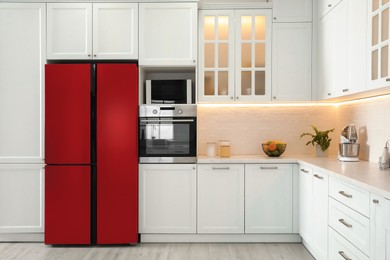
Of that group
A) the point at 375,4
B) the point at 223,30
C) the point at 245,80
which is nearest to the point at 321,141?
the point at 245,80

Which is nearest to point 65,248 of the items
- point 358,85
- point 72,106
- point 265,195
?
point 72,106

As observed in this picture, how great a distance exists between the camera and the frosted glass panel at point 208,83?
4.02 metres

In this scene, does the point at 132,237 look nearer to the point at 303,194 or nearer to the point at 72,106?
the point at 72,106

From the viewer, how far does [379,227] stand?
2047mm

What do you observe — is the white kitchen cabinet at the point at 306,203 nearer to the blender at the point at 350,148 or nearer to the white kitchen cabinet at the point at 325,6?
the blender at the point at 350,148

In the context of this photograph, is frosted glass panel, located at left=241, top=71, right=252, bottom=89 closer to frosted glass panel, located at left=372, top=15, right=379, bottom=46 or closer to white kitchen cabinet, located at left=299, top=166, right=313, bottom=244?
white kitchen cabinet, located at left=299, top=166, right=313, bottom=244

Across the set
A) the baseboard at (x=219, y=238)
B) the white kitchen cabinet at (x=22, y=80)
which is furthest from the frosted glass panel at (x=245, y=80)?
the white kitchen cabinet at (x=22, y=80)

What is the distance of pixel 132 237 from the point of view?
12.4ft

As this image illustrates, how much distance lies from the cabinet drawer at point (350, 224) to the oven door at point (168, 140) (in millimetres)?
1495

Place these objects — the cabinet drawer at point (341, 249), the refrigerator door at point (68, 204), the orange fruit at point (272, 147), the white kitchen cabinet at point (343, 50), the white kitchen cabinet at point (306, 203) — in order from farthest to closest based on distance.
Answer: the orange fruit at point (272, 147) < the refrigerator door at point (68, 204) < the white kitchen cabinet at point (306, 203) < the white kitchen cabinet at point (343, 50) < the cabinet drawer at point (341, 249)

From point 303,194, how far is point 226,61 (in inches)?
60.8

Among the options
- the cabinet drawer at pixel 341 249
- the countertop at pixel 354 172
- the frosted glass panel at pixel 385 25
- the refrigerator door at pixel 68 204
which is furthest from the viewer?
the refrigerator door at pixel 68 204

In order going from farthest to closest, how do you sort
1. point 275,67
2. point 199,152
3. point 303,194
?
point 199,152 → point 275,67 → point 303,194

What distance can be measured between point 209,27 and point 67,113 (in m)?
1.69
